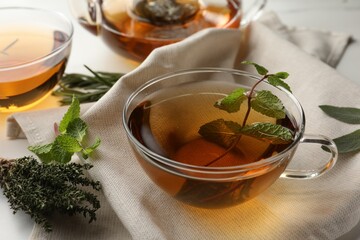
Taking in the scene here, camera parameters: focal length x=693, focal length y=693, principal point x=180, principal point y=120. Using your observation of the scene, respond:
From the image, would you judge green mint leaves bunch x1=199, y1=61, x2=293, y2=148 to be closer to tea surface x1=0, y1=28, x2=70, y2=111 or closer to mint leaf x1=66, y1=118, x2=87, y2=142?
mint leaf x1=66, y1=118, x2=87, y2=142

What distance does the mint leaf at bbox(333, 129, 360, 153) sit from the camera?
1.24 meters

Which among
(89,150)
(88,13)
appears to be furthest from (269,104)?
(88,13)

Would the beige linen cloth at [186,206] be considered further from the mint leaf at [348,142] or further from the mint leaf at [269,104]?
the mint leaf at [269,104]

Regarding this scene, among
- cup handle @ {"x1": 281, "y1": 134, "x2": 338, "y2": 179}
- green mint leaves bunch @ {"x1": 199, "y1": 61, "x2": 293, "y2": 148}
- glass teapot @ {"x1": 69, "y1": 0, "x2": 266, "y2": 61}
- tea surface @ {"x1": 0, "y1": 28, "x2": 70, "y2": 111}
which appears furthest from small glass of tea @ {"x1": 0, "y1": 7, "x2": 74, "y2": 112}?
cup handle @ {"x1": 281, "y1": 134, "x2": 338, "y2": 179}

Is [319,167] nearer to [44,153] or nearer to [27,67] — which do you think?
[44,153]

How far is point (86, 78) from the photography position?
1560 mm

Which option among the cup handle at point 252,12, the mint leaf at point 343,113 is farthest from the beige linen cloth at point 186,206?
the cup handle at point 252,12

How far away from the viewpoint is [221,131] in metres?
1.16

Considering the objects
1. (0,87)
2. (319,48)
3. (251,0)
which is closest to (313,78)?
(319,48)

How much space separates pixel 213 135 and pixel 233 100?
70mm

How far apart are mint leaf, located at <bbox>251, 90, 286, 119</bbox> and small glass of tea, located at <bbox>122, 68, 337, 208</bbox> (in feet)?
0.07

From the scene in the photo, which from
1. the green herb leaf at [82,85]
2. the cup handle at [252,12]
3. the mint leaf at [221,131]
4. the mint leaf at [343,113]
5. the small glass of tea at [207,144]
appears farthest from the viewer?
the cup handle at [252,12]

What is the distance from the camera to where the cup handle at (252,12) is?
1.64 m

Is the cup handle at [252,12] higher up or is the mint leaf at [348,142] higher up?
the mint leaf at [348,142]
